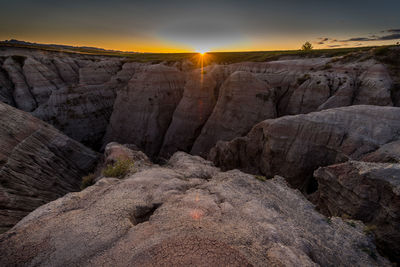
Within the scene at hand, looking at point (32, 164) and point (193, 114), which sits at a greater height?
point (193, 114)

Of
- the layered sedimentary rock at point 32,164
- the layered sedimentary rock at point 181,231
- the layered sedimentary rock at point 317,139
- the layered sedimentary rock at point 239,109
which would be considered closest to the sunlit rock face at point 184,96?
the layered sedimentary rock at point 239,109

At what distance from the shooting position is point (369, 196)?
862 centimetres

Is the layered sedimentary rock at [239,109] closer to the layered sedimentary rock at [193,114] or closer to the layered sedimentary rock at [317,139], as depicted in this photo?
the layered sedimentary rock at [193,114]

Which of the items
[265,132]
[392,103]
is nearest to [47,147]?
[265,132]

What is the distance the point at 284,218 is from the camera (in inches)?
268

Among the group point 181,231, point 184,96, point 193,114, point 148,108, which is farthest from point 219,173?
point 148,108

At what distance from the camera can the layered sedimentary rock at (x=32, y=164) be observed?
13125mm

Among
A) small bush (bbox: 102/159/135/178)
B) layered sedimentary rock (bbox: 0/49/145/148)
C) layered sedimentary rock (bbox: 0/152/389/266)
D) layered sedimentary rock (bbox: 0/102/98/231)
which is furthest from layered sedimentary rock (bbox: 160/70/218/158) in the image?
layered sedimentary rock (bbox: 0/152/389/266)

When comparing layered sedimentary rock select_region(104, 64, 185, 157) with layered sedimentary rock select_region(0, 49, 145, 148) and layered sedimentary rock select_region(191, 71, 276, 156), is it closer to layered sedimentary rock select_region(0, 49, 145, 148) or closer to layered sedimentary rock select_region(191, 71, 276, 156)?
layered sedimentary rock select_region(0, 49, 145, 148)

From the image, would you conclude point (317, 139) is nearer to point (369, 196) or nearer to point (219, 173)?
point (369, 196)

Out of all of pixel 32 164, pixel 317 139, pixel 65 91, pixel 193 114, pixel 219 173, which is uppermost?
pixel 65 91

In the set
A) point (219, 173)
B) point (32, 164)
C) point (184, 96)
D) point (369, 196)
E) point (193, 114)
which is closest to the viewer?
point (369, 196)

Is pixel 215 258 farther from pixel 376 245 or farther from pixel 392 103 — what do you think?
pixel 392 103

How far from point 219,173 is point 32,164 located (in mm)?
16165
